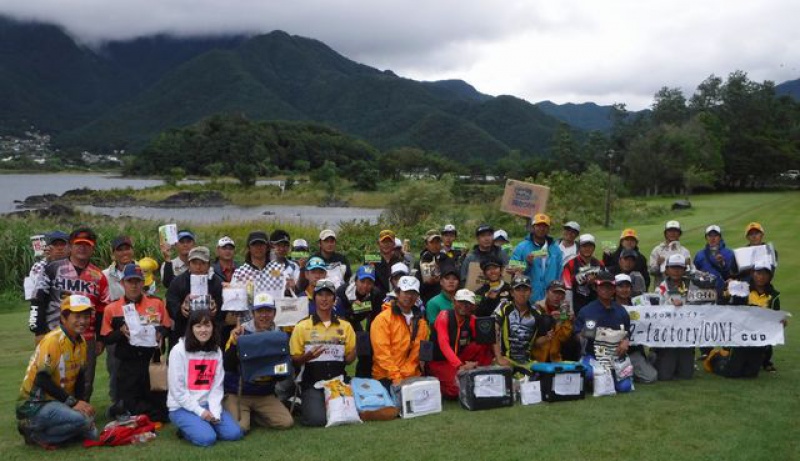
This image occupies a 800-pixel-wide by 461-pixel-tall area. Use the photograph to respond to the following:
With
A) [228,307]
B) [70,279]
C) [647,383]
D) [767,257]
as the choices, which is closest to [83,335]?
[70,279]

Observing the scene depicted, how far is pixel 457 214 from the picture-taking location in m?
35.7

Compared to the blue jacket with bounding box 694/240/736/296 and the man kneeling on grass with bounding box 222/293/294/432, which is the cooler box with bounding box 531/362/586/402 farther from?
the blue jacket with bounding box 694/240/736/296

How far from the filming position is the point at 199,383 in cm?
655

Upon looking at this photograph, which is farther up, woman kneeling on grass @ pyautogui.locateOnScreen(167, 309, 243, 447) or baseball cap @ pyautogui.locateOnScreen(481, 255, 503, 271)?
baseball cap @ pyautogui.locateOnScreen(481, 255, 503, 271)

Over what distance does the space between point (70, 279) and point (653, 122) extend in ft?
329

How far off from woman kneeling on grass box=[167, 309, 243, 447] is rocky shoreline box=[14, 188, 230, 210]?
230 ft

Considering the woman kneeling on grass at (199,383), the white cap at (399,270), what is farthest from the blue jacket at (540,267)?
the woman kneeling on grass at (199,383)

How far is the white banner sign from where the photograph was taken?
8.36 m

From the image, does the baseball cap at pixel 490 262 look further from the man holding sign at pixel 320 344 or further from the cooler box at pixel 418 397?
the man holding sign at pixel 320 344

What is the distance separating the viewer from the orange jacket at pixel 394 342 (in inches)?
294

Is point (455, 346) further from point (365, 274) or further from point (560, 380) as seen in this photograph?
point (365, 274)

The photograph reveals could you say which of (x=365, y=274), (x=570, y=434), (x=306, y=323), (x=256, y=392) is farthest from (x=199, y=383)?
(x=570, y=434)

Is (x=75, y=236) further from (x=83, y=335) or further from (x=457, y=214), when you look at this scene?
(x=457, y=214)

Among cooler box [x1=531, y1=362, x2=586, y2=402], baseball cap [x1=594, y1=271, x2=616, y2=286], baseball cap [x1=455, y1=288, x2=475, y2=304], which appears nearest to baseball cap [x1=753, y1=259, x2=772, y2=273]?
baseball cap [x1=594, y1=271, x2=616, y2=286]
